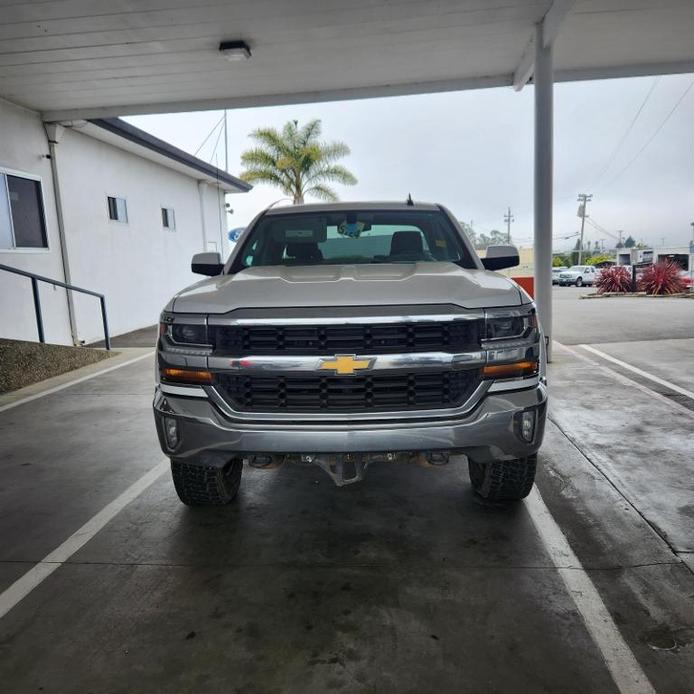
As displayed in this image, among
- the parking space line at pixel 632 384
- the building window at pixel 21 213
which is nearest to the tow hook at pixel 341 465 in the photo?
the parking space line at pixel 632 384

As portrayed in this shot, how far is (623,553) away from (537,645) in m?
0.93

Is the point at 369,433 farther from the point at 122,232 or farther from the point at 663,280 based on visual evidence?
the point at 663,280

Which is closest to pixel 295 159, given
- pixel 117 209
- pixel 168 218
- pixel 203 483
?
pixel 168 218

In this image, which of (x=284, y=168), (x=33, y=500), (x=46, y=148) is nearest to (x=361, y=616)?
(x=33, y=500)

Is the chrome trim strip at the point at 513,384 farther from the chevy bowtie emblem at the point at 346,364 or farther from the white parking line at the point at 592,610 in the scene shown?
the white parking line at the point at 592,610

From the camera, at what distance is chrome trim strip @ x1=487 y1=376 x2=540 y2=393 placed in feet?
8.66

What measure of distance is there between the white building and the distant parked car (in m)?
23.7

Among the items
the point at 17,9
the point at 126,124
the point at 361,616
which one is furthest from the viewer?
the point at 126,124

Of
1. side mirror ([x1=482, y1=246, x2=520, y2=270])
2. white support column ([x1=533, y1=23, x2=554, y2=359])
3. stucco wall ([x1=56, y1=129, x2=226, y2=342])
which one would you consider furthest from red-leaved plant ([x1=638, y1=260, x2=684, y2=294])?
side mirror ([x1=482, y1=246, x2=520, y2=270])

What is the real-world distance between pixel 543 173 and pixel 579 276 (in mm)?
27302

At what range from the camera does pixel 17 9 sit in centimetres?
596

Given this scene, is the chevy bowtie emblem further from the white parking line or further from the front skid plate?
the white parking line

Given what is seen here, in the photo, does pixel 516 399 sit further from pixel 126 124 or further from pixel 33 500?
pixel 126 124

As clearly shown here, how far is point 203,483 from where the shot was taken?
3240 millimetres
